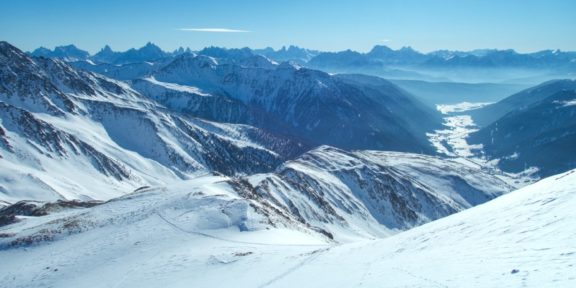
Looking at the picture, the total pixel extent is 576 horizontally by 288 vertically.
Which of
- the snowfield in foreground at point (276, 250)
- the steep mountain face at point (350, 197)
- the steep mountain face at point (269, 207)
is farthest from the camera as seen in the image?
the steep mountain face at point (350, 197)

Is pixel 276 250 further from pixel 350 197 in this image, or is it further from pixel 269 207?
pixel 350 197

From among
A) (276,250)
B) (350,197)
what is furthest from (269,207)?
(350,197)

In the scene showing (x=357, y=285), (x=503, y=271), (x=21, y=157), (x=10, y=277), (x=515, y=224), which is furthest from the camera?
(x=21, y=157)

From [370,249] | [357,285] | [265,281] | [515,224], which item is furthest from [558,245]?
[265,281]

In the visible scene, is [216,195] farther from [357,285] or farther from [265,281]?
[357,285]

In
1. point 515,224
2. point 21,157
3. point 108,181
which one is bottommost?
point 108,181

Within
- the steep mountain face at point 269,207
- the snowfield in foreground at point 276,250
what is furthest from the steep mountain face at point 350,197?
the snowfield in foreground at point 276,250

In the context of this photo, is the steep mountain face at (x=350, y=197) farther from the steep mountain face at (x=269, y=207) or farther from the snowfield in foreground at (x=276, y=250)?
the snowfield in foreground at (x=276, y=250)

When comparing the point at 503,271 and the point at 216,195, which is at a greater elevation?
the point at 503,271

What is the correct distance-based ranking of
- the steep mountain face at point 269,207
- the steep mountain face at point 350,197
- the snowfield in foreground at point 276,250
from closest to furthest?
the snowfield in foreground at point 276,250 → the steep mountain face at point 269,207 → the steep mountain face at point 350,197

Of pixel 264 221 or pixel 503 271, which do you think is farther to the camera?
pixel 264 221
